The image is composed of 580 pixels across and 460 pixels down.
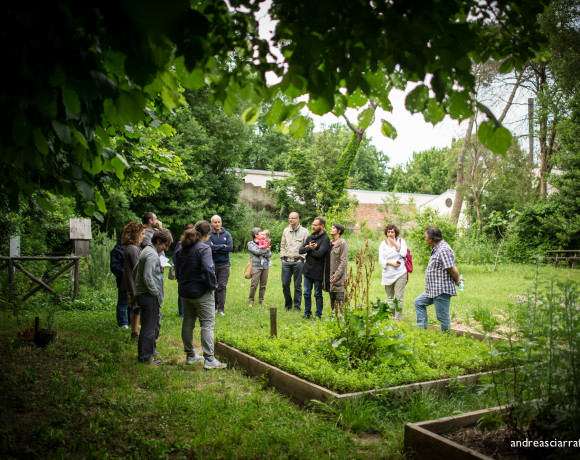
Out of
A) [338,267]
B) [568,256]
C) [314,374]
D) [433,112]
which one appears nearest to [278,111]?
[433,112]

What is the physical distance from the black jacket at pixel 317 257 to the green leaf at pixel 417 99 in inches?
279

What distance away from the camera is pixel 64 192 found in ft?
14.3

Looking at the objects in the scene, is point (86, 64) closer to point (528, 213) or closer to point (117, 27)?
point (117, 27)

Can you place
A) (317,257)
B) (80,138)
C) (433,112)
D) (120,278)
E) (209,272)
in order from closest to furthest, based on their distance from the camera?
1. (80,138)
2. (433,112)
3. (209,272)
4. (120,278)
5. (317,257)

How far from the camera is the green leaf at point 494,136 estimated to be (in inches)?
97.0

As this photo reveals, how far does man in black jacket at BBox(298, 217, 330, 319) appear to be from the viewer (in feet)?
32.3

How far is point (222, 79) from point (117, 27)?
2.75ft

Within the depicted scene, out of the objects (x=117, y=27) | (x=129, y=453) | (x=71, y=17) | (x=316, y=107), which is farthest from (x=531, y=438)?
(x=71, y=17)

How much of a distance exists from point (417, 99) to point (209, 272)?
4.32 meters

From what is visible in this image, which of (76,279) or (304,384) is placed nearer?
(304,384)

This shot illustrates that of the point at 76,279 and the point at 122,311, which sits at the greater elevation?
the point at 76,279

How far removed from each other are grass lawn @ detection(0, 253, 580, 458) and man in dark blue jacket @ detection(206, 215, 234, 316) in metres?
3.39

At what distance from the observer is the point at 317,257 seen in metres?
9.89

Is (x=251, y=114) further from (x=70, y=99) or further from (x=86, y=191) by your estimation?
(x=86, y=191)
